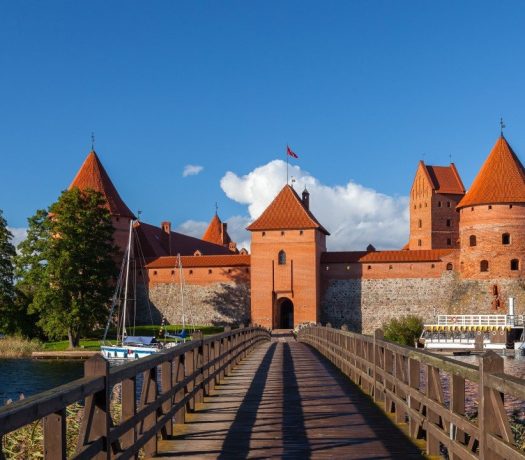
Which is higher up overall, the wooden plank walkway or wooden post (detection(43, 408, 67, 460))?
wooden post (detection(43, 408, 67, 460))

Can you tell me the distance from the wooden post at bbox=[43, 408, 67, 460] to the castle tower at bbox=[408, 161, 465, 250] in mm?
62547

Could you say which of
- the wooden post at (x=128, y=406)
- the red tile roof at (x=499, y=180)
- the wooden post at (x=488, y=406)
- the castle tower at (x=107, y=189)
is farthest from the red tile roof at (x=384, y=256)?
the wooden post at (x=488, y=406)

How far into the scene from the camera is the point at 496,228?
43.4m

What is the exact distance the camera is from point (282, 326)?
49.2 metres

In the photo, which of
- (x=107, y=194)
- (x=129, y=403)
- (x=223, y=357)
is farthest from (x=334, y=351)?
(x=107, y=194)

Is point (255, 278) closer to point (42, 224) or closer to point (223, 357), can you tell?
point (42, 224)

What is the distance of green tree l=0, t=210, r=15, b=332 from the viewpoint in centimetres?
4053

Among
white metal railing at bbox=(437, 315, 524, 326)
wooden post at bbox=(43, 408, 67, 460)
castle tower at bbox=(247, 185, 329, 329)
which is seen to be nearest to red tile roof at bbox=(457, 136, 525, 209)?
white metal railing at bbox=(437, 315, 524, 326)

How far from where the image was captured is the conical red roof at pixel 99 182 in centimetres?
4916

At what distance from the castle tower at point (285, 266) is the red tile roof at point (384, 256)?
1.00m

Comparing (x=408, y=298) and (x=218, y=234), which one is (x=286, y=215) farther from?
(x=218, y=234)

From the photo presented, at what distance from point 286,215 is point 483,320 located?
545 inches

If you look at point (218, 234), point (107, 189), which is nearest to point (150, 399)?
point (107, 189)

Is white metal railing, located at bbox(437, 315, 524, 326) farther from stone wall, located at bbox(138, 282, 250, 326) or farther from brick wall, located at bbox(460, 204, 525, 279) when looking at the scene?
stone wall, located at bbox(138, 282, 250, 326)
